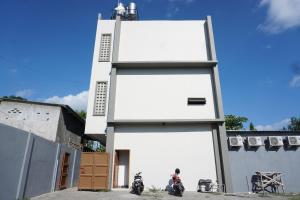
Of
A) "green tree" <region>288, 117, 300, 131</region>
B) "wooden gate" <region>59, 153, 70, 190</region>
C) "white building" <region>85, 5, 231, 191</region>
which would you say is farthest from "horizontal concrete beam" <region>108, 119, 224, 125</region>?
"green tree" <region>288, 117, 300, 131</region>

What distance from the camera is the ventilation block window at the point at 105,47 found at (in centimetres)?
1574

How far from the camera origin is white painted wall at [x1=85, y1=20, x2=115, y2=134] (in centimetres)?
1407

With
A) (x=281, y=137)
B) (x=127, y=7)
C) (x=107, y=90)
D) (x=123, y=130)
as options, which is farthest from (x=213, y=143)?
(x=127, y=7)

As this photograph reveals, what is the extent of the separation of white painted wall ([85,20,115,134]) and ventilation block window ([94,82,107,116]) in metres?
0.24

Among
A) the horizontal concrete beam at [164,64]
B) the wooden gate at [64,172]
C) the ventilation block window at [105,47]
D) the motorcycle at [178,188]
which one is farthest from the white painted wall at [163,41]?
the motorcycle at [178,188]

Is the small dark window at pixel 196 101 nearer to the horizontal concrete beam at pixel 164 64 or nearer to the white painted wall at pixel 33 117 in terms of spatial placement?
the horizontal concrete beam at pixel 164 64

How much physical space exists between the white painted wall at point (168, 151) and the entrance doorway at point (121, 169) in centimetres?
70

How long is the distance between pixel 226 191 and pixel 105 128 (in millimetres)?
8224

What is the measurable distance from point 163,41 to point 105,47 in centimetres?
443

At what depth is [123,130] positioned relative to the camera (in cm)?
1370

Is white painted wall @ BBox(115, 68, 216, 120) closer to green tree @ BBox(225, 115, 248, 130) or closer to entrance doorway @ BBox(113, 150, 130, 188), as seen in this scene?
entrance doorway @ BBox(113, 150, 130, 188)

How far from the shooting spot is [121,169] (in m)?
13.5

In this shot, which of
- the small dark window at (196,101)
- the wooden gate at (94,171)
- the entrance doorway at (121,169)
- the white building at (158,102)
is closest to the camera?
the wooden gate at (94,171)

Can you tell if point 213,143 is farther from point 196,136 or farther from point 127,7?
point 127,7
